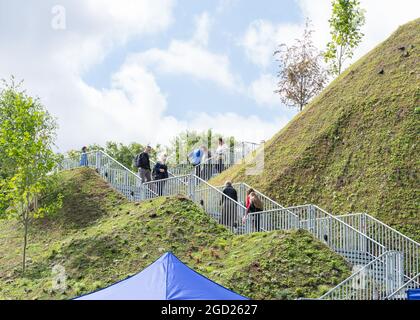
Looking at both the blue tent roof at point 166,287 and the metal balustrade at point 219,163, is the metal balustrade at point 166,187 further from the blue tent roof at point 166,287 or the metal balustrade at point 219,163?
the blue tent roof at point 166,287

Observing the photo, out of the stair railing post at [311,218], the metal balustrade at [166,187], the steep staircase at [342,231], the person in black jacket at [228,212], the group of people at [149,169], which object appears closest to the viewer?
the steep staircase at [342,231]

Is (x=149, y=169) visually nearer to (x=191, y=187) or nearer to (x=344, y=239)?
(x=191, y=187)

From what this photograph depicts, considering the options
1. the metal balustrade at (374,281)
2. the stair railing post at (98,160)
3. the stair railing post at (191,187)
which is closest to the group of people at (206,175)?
the stair railing post at (98,160)

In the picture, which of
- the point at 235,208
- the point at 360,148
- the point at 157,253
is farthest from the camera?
the point at 360,148

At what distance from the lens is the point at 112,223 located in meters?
28.6

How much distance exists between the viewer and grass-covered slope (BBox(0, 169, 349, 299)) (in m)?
21.7

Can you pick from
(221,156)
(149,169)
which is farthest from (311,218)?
(221,156)

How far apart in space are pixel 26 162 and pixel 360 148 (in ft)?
48.7

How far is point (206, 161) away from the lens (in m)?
37.3

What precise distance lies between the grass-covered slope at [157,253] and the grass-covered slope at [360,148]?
6663mm

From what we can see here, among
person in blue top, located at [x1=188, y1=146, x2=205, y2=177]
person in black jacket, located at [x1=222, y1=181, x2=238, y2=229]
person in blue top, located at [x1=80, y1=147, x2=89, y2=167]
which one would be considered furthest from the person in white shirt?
person in black jacket, located at [x1=222, y1=181, x2=238, y2=229]

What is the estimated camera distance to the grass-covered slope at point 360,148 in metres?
30.7

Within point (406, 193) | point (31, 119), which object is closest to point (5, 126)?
point (31, 119)

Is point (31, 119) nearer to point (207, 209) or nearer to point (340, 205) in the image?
point (207, 209)
